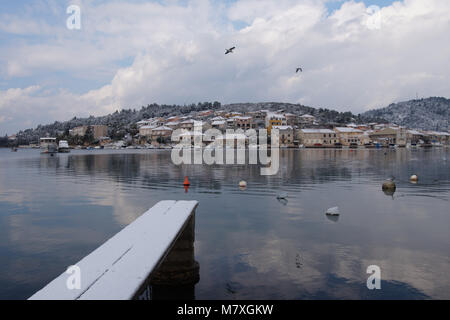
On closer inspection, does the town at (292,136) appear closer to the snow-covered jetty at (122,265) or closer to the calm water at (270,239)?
the calm water at (270,239)

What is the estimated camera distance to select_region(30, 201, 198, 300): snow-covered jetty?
4.41 metres

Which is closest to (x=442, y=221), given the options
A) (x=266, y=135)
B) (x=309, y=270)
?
(x=309, y=270)

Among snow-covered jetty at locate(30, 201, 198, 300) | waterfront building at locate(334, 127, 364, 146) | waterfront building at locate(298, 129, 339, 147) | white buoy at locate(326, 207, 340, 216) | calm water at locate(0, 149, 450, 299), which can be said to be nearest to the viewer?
snow-covered jetty at locate(30, 201, 198, 300)

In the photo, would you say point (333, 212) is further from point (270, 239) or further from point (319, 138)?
point (319, 138)

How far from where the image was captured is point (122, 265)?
525cm

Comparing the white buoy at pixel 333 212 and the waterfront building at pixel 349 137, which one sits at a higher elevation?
the waterfront building at pixel 349 137

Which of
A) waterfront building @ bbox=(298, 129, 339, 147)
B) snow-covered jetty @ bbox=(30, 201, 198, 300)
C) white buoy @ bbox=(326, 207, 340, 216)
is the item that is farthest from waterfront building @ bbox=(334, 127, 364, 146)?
snow-covered jetty @ bbox=(30, 201, 198, 300)

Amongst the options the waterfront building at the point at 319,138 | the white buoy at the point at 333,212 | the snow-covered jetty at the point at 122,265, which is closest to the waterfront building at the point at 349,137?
the waterfront building at the point at 319,138

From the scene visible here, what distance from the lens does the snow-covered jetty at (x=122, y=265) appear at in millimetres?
4410

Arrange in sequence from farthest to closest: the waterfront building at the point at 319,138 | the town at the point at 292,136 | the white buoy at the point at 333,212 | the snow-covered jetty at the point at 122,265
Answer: the town at the point at 292,136 → the waterfront building at the point at 319,138 → the white buoy at the point at 333,212 → the snow-covered jetty at the point at 122,265

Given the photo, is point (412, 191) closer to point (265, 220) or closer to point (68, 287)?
point (265, 220)

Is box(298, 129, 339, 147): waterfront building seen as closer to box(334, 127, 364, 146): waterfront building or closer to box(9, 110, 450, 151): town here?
box(9, 110, 450, 151): town
